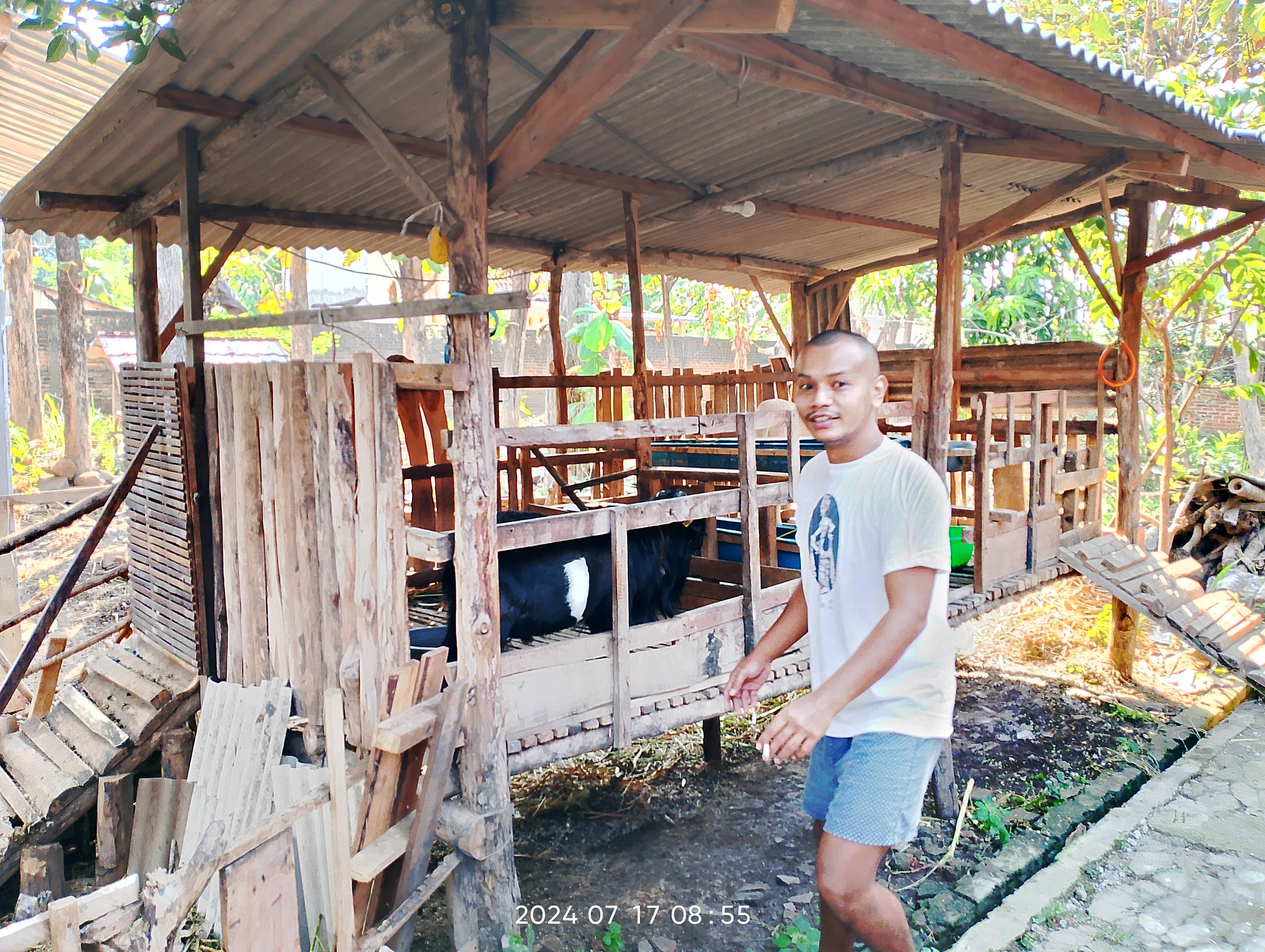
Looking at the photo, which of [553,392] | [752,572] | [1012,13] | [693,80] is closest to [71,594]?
[752,572]

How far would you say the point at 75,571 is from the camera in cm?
445

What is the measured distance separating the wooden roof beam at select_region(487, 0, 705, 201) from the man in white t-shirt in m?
1.25

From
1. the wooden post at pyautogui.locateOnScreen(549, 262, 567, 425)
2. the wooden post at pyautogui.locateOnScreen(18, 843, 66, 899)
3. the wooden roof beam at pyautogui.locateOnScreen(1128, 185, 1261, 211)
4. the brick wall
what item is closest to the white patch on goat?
the wooden post at pyautogui.locateOnScreen(18, 843, 66, 899)

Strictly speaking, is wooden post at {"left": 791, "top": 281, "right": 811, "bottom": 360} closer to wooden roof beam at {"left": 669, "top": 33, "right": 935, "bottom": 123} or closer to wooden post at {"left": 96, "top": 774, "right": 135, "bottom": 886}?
wooden roof beam at {"left": 669, "top": 33, "right": 935, "bottom": 123}

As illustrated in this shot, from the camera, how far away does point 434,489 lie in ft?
17.7

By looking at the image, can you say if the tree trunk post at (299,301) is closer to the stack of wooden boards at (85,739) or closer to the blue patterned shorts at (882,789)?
the stack of wooden boards at (85,739)

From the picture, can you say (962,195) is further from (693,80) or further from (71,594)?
(71,594)

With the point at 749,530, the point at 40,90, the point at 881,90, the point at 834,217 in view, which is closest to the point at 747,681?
the point at 749,530

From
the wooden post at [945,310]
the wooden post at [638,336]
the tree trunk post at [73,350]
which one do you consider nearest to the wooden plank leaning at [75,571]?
the wooden post at [638,336]

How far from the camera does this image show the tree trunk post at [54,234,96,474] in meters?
12.8

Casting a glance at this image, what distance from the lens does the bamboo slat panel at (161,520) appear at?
14.9 feet

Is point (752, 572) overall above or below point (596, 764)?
above

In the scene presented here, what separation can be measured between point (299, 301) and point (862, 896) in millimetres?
14776

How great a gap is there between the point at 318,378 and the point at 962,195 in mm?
5914
